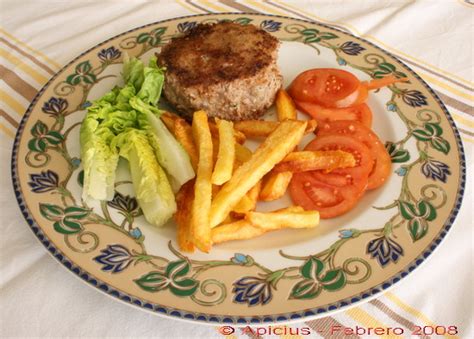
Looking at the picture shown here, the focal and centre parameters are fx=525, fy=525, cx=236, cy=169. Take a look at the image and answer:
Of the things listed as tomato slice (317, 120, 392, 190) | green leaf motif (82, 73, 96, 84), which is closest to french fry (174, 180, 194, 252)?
tomato slice (317, 120, 392, 190)

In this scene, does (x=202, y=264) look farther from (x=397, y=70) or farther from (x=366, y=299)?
(x=397, y=70)

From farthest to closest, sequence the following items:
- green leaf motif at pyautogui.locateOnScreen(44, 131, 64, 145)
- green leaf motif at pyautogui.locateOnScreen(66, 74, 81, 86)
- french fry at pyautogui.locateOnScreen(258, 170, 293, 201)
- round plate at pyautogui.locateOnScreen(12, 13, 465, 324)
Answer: green leaf motif at pyautogui.locateOnScreen(66, 74, 81, 86)
green leaf motif at pyautogui.locateOnScreen(44, 131, 64, 145)
french fry at pyautogui.locateOnScreen(258, 170, 293, 201)
round plate at pyautogui.locateOnScreen(12, 13, 465, 324)

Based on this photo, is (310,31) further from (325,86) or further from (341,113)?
(341,113)

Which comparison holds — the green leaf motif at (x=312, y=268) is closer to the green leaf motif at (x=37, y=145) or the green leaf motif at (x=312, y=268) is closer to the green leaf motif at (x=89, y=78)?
the green leaf motif at (x=37, y=145)

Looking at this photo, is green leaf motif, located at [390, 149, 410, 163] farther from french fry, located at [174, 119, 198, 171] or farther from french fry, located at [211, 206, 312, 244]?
french fry, located at [174, 119, 198, 171]

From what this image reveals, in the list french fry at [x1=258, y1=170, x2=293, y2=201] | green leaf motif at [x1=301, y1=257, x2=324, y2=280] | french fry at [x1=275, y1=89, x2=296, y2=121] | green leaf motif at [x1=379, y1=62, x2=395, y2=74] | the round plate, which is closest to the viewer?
the round plate

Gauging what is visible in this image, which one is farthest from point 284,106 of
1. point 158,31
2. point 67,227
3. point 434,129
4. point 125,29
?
point 125,29
